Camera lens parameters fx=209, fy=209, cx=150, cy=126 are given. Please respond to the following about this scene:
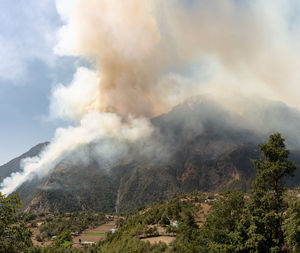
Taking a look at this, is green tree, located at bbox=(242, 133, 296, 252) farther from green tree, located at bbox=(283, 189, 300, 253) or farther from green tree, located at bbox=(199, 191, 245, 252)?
green tree, located at bbox=(283, 189, 300, 253)

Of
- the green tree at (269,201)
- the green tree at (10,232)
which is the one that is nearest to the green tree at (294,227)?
the green tree at (269,201)

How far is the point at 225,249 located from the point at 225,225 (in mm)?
5040

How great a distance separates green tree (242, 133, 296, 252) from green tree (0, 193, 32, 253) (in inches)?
987

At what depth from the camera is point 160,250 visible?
4894cm

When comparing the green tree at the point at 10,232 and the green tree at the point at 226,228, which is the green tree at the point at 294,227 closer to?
the green tree at the point at 226,228

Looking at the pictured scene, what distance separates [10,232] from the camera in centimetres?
1286

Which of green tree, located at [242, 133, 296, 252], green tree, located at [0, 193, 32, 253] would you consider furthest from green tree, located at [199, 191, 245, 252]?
green tree, located at [0, 193, 32, 253]

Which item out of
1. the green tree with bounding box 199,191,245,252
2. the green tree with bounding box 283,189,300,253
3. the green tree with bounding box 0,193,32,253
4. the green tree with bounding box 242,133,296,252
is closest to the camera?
the green tree with bounding box 0,193,32,253

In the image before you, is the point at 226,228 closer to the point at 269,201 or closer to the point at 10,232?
the point at 269,201

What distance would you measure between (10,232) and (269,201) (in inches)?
1071

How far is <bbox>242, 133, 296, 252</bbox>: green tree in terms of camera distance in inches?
1015

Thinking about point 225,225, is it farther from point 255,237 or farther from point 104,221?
point 104,221

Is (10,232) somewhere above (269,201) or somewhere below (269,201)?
above

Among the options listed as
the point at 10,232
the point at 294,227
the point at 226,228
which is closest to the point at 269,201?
the point at 294,227
